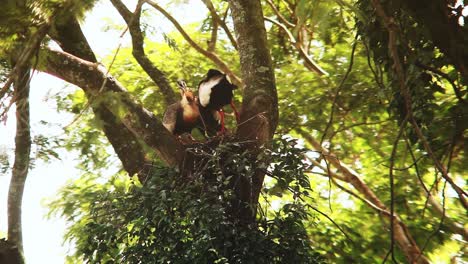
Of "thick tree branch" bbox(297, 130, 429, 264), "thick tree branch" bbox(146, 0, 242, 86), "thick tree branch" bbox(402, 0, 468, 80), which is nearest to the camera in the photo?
"thick tree branch" bbox(402, 0, 468, 80)

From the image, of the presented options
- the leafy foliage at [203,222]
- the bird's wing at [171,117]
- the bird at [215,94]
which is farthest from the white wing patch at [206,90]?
the leafy foliage at [203,222]

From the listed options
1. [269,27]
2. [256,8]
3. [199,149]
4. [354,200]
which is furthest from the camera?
[269,27]

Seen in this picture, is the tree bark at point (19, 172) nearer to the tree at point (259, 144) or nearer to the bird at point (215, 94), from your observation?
the tree at point (259, 144)

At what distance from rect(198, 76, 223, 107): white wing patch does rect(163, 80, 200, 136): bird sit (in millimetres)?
96

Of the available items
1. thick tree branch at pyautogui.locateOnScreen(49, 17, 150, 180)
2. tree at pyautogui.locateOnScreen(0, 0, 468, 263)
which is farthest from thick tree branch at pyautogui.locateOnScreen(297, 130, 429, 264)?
thick tree branch at pyautogui.locateOnScreen(49, 17, 150, 180)

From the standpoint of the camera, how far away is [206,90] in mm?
3174

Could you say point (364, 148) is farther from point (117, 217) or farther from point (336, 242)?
point (117, 217)

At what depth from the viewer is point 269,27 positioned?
5.83 m

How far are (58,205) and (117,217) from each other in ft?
7.01

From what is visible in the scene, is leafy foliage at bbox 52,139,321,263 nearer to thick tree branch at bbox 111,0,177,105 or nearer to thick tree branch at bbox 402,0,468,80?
thick tree branch at bbox 111,0,177,105

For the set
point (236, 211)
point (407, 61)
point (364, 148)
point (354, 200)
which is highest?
point (407, 61)

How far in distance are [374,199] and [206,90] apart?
2.13 metres

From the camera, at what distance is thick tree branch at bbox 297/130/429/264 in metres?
3.93

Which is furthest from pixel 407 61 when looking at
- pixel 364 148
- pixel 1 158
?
pixel 364 148
